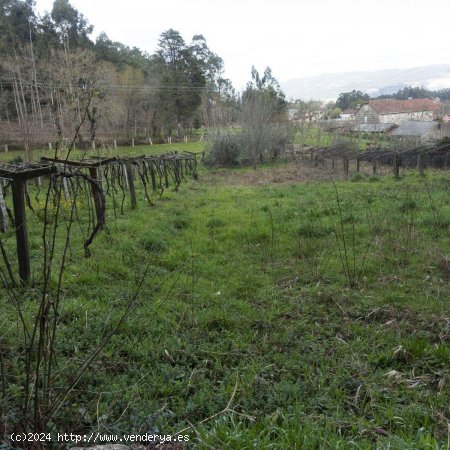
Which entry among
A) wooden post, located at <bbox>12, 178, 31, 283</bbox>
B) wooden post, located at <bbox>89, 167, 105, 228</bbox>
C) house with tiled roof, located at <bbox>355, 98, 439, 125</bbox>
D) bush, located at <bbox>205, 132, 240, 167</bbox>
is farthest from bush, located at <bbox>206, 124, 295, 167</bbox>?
house with tiled roof, located at <bbox>355, 98, 439, 125</bbox>

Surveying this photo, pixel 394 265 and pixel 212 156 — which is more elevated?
pixel 212 156

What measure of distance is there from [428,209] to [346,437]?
8943mm

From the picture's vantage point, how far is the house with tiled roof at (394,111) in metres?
73.7

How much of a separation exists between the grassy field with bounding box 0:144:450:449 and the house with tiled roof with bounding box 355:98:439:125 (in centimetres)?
7169

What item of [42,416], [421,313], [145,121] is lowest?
[421,313]

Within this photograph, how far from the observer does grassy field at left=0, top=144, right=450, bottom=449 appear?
285 cm

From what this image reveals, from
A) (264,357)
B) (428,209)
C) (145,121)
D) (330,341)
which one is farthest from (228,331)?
(145,121)

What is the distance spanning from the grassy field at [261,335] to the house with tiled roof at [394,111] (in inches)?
2823

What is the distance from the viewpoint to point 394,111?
247ft

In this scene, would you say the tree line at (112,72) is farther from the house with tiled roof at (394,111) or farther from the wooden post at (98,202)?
the house with tiled roof at (394,111)

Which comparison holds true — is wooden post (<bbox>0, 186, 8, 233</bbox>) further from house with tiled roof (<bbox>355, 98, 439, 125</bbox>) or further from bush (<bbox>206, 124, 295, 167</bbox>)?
house with tiled roof (<bbox>355, 98, 439, 125</bbox>)

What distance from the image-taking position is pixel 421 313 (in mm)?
4984

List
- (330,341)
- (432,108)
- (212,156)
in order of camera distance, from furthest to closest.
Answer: (432,108)
(212,156)
(330,341)

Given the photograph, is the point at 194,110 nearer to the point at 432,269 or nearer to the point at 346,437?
the point at 432,269
